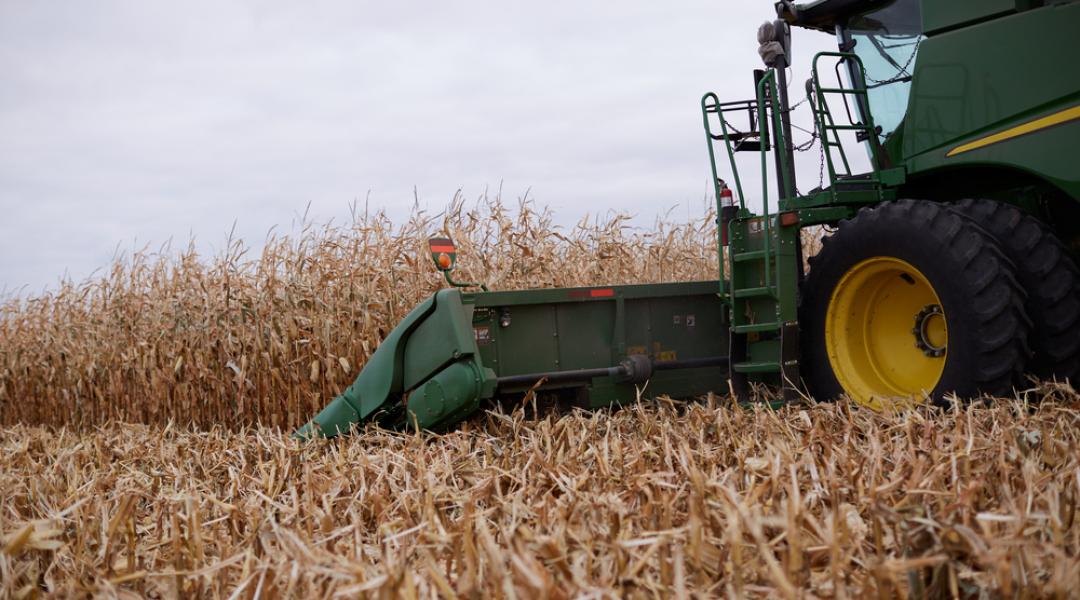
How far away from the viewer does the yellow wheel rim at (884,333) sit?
406cm

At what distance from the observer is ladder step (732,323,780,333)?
4504mm

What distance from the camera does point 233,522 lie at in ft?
9.15

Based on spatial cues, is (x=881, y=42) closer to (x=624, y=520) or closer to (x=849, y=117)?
(x=849, y=117)

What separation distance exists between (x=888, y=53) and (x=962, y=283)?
1794 mm

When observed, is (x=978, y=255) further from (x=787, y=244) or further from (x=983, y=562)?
(x=983, y=562)

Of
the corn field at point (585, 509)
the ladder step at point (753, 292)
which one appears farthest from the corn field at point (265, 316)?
the ladder step at point (753, 292)

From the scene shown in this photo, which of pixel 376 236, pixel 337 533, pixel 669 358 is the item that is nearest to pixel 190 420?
pixel 376 236

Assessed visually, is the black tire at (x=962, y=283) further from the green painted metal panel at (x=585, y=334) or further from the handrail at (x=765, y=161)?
the green painted metal panel at (x=585, y=334)

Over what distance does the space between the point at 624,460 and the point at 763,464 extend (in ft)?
2.03

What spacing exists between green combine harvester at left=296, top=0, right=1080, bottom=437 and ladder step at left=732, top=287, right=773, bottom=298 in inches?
0.6

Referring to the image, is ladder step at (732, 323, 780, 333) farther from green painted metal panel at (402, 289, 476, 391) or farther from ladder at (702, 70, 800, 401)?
green painted metal panel at (402, 289, 476, 391)

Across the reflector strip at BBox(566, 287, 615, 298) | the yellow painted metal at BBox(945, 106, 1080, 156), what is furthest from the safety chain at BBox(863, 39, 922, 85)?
the reflector strip at BBox(566, 287, 615, 298)

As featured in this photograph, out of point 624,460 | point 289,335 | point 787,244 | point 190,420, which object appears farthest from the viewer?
point 190,420

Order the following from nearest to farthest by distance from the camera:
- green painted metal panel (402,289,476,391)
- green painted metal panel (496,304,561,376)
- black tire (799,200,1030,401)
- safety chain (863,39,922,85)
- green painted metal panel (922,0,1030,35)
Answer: black tire (799,200,1030,401), green painted metal panel (922,0,1030,35), green painted metal panel (402,289,476,391), green painted metal panel (496,304,561,376), safety chain (863,39,922,85)
